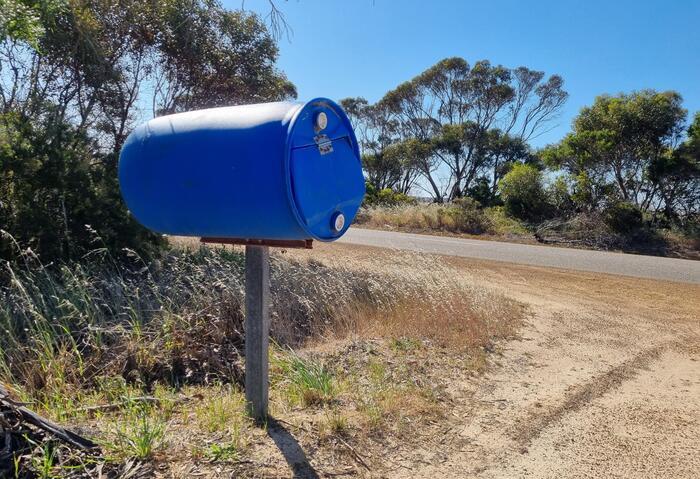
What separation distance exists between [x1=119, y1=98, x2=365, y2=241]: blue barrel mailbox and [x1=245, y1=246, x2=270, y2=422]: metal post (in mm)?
330

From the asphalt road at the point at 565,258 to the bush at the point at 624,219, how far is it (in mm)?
3290

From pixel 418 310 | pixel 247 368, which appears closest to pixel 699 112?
pixel 418 310

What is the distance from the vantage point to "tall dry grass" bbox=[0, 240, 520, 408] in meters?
3.84

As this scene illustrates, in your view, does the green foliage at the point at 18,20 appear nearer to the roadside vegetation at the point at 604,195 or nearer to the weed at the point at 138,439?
the weed at the point at 138,439

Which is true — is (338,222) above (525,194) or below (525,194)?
below

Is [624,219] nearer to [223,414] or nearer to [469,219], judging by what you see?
[469,219]

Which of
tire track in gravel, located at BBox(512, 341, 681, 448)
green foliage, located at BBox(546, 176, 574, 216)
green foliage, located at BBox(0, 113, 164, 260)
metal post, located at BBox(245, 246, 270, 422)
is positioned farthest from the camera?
green foliage, located at BBox(546, 176, 574, 216)

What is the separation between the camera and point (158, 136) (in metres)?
2.67

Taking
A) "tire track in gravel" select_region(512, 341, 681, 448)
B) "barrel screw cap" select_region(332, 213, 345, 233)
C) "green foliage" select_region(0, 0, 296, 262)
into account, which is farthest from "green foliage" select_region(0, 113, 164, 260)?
"tire track in gravel" select_region(512, 341, 681, 448)

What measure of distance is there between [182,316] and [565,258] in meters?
11.4

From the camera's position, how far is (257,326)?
296 cm

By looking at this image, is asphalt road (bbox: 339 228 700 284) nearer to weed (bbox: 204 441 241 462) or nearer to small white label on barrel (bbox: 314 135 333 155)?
small white label on barrel (bbox: 314 135 333 155)

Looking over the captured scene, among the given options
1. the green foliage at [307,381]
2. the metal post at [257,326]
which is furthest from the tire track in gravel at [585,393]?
the metal post at [257,326]

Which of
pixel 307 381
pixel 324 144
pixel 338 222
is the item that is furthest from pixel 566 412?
pixel 324 144
